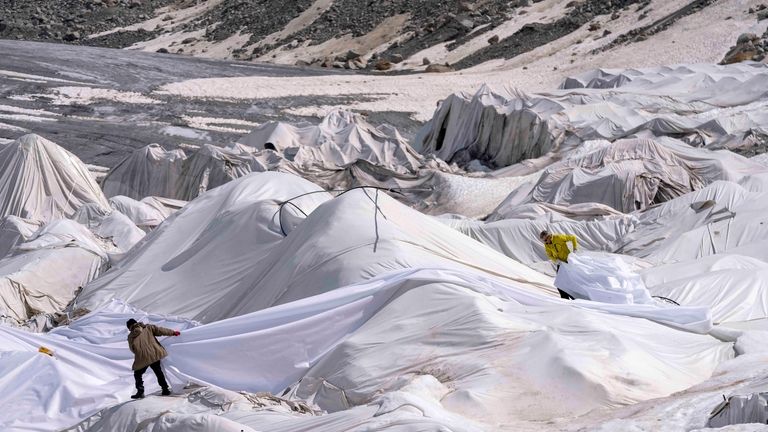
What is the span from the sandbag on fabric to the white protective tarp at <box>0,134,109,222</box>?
11131 mm

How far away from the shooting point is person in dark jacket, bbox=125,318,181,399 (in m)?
10.1

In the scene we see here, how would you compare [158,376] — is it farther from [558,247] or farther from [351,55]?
[351,55]

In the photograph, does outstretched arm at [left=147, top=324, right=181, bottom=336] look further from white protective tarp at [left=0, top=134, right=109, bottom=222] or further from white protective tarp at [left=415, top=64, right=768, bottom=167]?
white protective tarp at [left=415, top=64, right=768, bottom=167]

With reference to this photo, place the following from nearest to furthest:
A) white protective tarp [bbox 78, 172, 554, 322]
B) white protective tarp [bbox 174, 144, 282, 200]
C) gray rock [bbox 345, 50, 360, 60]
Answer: white protective tarp [bbox 78, 172, 554, 322] < white protective tarp [bbox 174, 144, 282, 200] < gray rock [bbox 345, 50, 360, 60]

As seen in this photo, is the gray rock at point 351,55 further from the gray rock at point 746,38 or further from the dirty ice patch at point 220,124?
the gray rock at point 746,38

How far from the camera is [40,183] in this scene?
21.9 metres

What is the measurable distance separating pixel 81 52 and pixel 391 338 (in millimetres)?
37578

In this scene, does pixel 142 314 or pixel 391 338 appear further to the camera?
pixel 142 314

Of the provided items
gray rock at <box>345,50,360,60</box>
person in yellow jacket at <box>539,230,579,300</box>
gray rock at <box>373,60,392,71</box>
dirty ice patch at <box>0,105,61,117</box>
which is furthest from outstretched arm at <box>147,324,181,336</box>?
gray rock at <box>345,50,360,60</box>

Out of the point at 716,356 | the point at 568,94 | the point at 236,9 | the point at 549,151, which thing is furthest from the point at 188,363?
the point at 236,9

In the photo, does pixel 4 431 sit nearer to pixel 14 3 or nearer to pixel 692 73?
pixel 692 73

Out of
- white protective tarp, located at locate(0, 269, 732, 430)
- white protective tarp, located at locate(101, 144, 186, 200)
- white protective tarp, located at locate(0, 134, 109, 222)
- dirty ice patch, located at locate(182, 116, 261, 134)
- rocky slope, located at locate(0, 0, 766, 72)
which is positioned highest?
white protective tarp, located at locate(0, 269, 732, 430)

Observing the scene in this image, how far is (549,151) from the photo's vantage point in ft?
90.6

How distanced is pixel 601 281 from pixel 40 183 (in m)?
12.8
